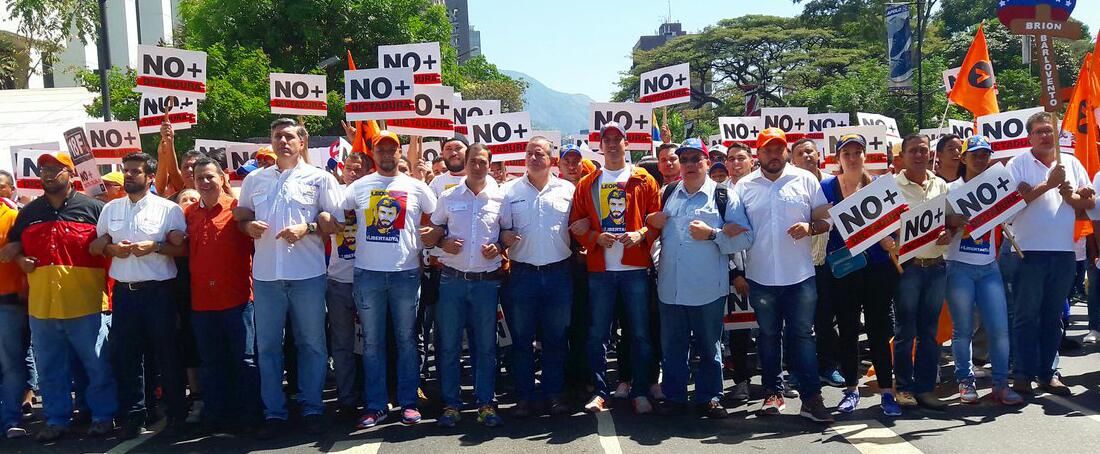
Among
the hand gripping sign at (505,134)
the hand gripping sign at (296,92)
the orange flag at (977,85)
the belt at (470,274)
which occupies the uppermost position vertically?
the hand gripping sign at (296,92)

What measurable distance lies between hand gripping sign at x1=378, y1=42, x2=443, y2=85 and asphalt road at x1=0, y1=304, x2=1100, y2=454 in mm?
4675

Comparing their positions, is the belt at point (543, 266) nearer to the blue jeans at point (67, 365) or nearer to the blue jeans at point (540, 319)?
the blue jeans at point (540, 319)

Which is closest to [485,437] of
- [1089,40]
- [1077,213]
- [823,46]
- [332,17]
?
[1077,213]

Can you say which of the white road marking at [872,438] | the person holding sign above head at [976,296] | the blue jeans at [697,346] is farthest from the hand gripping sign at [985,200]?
the blue jeans at [697,346]

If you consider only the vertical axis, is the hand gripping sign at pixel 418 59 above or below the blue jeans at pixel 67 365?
above

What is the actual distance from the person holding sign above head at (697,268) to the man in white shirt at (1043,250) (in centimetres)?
244

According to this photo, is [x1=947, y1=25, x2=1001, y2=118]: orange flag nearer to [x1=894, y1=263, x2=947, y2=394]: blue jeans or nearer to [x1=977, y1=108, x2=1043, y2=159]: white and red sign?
[x1=977, y1=108, x2=1043, y2=159]: white and red sign

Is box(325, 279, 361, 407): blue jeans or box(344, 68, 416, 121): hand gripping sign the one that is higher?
box(344, 68, 416, 121): hand gripping sign

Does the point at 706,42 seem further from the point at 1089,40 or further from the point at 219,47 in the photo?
the point at 219,47

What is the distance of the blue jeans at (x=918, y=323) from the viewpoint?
7066mm

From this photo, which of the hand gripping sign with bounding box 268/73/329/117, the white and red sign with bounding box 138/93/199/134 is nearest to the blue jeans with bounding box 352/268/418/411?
the white and red sign with bounding box 138/93/199/134

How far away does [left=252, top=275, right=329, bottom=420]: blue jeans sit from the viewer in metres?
6.88

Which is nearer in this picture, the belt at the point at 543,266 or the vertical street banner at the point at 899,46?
the belt at the point at 543,266

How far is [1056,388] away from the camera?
7555 millimetres
